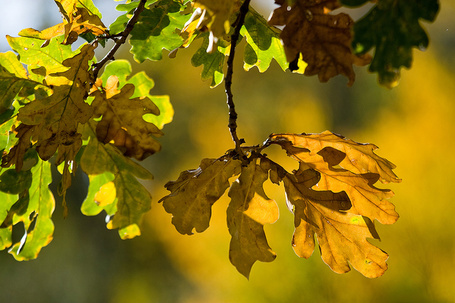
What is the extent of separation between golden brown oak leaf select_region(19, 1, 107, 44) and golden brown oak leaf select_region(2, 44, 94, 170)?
1.2 inches

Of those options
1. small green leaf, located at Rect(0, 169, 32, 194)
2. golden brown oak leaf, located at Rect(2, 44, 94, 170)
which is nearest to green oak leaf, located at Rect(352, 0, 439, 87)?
golden brown oak leaf, located at Rect(2, 44, 94, 170)

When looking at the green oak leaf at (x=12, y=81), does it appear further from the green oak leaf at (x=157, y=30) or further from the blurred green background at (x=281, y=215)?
the blurred green background at (x=281, y=215)

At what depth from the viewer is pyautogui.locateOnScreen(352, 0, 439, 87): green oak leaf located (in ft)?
1.50

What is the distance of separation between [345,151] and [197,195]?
237mm

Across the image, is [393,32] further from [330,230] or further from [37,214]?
[37,214]

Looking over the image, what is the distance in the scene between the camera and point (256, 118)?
31.1 ft

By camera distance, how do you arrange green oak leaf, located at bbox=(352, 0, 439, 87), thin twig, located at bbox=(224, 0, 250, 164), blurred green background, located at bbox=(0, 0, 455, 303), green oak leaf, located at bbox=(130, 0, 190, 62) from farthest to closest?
blurred green background, located at bbox=(0, 0, 455, 303), green oak leaf, located at bbox=(130, 0, 190, 62), thin twig, located at bbox=(224, 0, 250, 164), green oak leaf, located at bbox=(352, 0, 439, 87)

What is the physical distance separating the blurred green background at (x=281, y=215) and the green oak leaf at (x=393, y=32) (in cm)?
611

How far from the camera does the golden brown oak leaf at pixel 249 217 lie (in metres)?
0.74

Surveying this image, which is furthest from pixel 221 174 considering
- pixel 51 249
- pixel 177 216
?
pixel 51 249

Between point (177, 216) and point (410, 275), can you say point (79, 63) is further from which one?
point (410, 275)

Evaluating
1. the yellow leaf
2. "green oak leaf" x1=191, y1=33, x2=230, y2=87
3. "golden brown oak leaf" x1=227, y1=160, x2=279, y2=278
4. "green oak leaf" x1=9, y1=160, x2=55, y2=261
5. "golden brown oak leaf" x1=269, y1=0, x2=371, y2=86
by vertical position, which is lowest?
"green oak leaf" x1=9, y1=160, x2=55, y2=261

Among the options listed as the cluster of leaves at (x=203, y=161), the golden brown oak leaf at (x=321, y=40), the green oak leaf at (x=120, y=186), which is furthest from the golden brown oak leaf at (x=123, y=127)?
the golden brown oak leaf at (x=321, y=40)

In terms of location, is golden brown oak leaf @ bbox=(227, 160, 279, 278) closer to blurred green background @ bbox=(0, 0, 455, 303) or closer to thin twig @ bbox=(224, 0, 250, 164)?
thin twig @ bbox=(224, 0, 250, 164)
